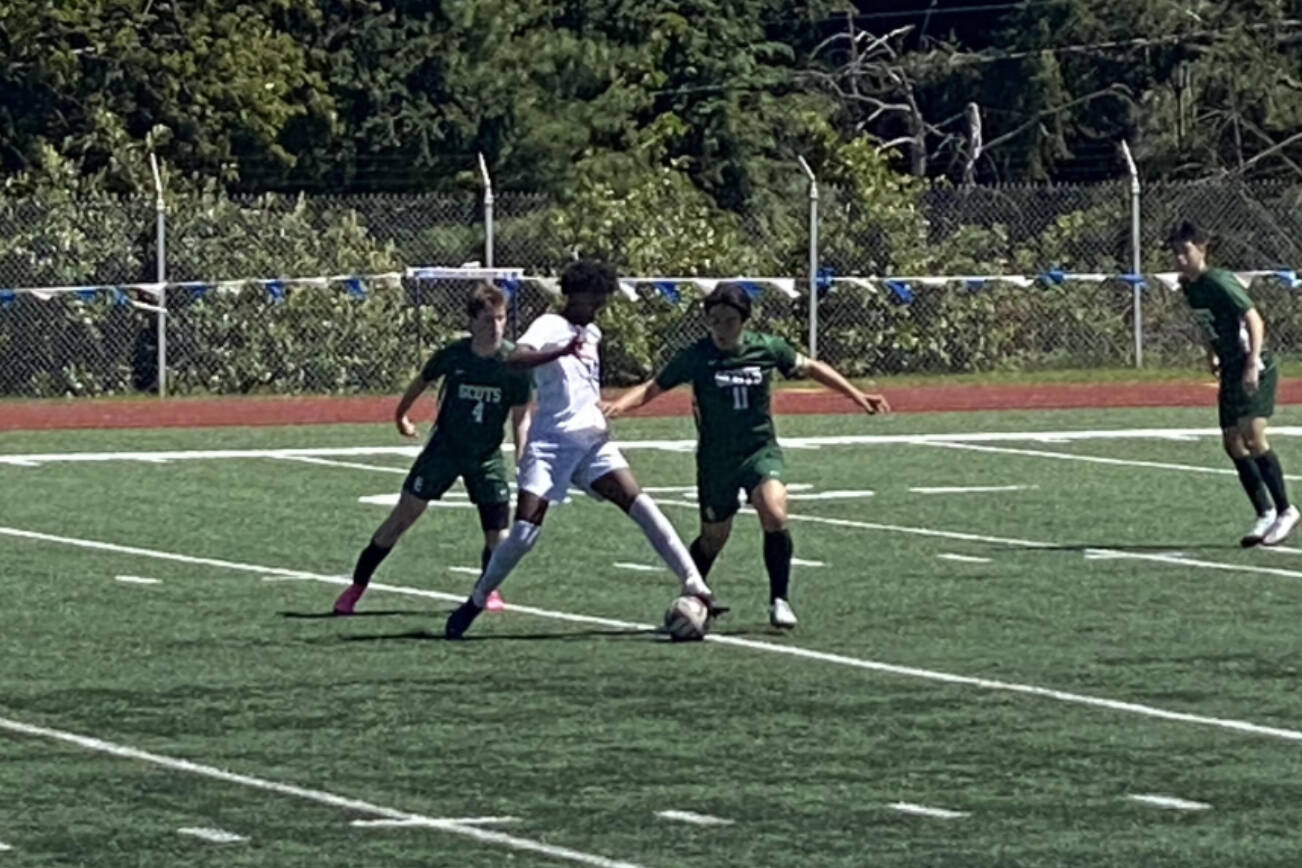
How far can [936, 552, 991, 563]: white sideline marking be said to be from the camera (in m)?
18.2

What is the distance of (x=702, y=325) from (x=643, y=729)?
22.9 m

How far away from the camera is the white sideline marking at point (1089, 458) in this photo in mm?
24047

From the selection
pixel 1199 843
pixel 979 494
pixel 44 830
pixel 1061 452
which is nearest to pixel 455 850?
pixel 44 830

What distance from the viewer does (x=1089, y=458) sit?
82.9 ft

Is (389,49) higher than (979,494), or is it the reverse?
(389,49)

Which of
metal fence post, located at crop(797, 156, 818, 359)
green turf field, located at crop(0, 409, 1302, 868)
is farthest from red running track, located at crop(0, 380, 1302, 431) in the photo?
green turf field, located at crop(0, 409, 1302, 868)

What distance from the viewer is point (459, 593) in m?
16.8

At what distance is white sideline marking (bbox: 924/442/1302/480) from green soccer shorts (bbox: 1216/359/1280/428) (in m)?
4.65

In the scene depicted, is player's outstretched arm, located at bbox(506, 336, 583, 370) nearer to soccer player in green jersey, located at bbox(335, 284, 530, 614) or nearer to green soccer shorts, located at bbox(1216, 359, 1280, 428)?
soccer player in green jersey, located at bbox(335, 284, 530, 614)

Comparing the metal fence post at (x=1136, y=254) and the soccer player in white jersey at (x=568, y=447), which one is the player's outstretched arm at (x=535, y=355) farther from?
the metal fence post at (x=1136, y=254)

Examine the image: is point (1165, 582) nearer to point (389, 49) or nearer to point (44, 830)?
point (44, 830)

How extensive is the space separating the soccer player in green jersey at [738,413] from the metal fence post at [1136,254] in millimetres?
19831

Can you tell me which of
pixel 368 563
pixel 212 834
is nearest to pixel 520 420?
pixel 368 563

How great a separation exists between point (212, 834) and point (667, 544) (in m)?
4.78
